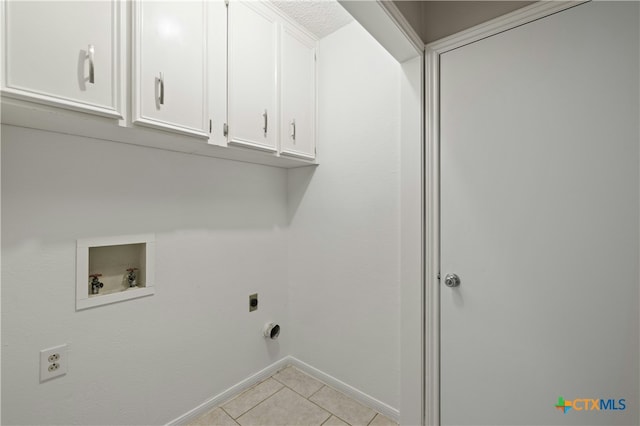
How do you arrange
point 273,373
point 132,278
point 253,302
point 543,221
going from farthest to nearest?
point 273,373
point 253,302
point 132,278
point 543,221

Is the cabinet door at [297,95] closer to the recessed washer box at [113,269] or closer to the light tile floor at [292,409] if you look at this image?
the recessed washer box at [113,269]

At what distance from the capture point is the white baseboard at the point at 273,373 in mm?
1629

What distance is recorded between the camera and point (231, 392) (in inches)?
71.1

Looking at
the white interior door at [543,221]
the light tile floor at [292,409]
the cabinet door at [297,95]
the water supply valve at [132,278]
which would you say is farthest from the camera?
the cabinet door at [297,95]

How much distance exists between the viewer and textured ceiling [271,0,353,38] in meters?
1.67

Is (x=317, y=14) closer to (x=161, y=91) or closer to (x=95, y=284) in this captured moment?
(x=161, y=91)

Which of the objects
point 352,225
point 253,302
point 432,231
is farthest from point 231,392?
point 432,231

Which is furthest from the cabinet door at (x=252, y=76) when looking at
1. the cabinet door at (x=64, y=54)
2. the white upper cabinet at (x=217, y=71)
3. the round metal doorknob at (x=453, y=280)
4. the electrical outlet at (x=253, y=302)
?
the round metal doorknob at (x=453, y=280)

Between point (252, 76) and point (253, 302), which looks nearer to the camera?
point (252, 76)

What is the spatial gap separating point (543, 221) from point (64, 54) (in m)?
1.91

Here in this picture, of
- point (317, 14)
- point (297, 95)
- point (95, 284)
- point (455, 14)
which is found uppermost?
point (317, 14)

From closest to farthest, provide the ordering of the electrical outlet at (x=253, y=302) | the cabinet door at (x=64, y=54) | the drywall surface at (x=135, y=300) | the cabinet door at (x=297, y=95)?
the cabinet door at (x=64, y=54) → the drywall surface at (x=135, y=300) → the cabinet door at (x=297, y=95) → the electrical outlet at (x=253, y=302)

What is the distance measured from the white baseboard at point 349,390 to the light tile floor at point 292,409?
25 millimetres

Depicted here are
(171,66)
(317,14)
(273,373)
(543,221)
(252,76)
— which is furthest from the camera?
(273,373)
